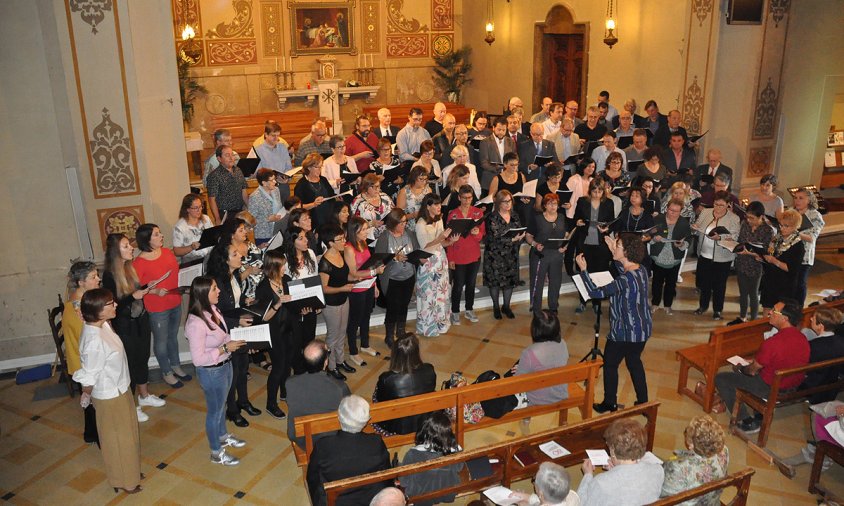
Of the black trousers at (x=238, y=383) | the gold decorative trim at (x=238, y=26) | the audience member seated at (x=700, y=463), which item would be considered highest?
the gold decorative trim at (x=238, y=26)

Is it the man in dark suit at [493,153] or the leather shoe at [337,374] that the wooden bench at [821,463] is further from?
the man in dark suit at [493,153]

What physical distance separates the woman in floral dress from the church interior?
199 mm

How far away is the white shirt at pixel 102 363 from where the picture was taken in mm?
4645

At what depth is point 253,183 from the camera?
1149 cm

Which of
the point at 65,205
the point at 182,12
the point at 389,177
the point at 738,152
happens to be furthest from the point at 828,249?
the point at 182,12

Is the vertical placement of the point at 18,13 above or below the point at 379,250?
above

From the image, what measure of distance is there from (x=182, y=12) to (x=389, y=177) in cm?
882

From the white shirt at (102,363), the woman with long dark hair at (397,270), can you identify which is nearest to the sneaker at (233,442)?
the white shirt at (102,363)

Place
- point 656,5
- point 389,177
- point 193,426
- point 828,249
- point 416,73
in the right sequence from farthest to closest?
point 416,73 → point 656,5 → point 828,249 → point 389,177 → point 193,426

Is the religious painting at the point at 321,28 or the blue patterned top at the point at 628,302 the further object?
the religious painting at the point at 321,28

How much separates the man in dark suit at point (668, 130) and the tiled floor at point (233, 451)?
3600mm

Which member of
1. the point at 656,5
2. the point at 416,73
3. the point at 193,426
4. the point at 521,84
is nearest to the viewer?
the point at 193,426

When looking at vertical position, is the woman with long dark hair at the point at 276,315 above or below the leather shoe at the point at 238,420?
above

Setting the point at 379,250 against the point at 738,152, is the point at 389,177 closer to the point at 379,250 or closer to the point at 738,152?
the point at 379,250
